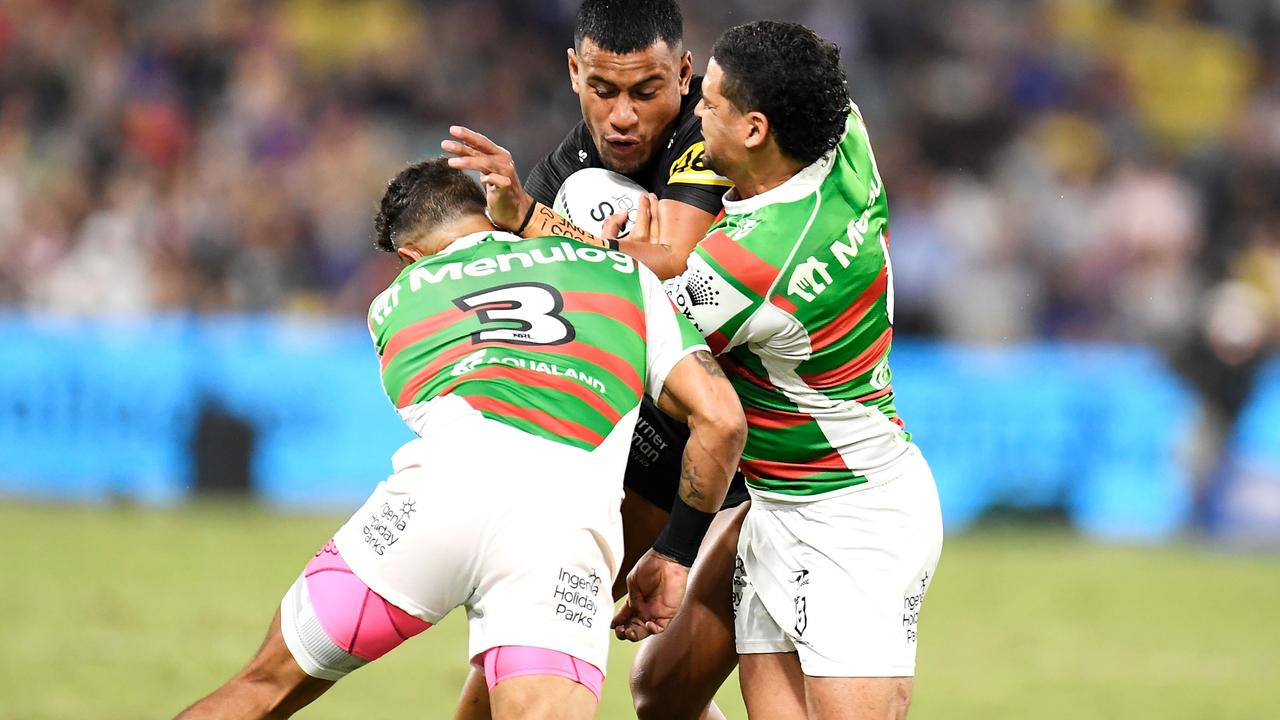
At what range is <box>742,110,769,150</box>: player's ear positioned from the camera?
493cm

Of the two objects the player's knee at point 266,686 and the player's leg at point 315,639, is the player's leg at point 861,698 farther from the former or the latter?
the player's knee at point 266,686

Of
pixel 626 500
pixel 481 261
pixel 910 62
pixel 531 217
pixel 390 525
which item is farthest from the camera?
pixel 910 62

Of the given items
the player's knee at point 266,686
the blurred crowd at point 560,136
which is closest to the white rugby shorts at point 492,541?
the player's knee at point 266,686

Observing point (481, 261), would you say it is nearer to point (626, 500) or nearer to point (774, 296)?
point (774, 296)

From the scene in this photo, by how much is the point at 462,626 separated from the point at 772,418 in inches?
233

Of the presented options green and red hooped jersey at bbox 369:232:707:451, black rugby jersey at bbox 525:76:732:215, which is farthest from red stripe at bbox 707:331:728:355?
black rugby jersey at bbox 525:76:732:215

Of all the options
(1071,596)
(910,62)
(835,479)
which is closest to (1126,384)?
(1071,596)

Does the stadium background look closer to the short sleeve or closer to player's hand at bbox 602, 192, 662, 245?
player's hand at bbox 602, 192, 662, 245

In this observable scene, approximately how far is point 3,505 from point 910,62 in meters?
9.75

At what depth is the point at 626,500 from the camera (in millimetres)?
6066

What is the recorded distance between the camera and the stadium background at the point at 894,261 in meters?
12.1

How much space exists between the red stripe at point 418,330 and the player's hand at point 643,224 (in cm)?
86

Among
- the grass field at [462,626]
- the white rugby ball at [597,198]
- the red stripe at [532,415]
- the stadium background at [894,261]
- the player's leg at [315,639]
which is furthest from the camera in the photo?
the stadium background at [894,261]

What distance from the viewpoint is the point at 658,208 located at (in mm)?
5426
